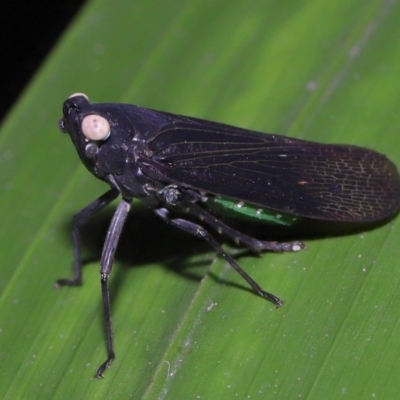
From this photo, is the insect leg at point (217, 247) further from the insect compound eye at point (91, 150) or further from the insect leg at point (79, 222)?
the insect compound eye at point (91, 150)

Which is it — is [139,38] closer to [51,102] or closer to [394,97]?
[51,102]

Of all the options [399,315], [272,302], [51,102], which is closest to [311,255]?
[272,302]

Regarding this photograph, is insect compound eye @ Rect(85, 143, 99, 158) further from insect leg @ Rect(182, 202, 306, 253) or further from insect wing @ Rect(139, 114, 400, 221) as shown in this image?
insect leg @ Rect(182, 202, 306, 253)

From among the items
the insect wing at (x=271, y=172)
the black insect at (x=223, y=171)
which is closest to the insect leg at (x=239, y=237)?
the black insect at (x=223, y=171)

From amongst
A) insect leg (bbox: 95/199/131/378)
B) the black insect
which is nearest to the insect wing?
the black insect

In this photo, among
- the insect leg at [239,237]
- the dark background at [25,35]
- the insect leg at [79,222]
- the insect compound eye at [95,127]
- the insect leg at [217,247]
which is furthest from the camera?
the dark background at [25,35]
